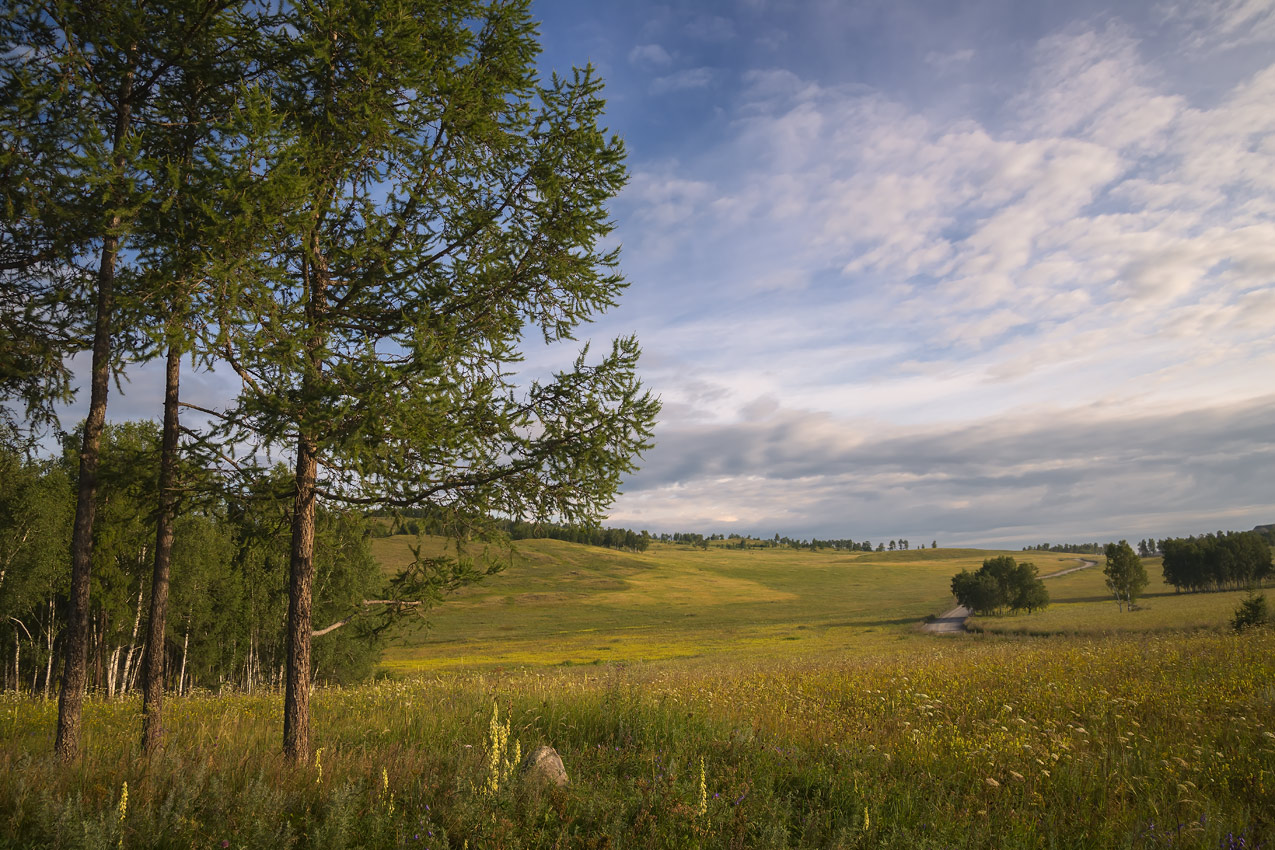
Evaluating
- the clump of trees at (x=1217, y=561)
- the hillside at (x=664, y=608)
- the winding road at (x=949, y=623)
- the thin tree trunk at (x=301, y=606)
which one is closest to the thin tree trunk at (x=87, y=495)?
the thin tree trunk at (x=301, y=606)

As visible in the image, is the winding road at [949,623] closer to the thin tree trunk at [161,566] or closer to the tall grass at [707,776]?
the tall grass at [707,776]

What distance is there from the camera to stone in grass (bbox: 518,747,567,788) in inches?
201

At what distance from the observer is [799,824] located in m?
4.88

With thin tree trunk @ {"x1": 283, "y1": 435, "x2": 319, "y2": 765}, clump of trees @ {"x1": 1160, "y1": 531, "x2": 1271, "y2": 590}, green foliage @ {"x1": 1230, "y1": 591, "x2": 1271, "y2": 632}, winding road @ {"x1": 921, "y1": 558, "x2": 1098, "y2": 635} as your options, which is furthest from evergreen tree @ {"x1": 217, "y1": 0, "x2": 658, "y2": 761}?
clump of trees @ {"x1": 1160, "y1": 531, "x2": 1271, "y2": 590}

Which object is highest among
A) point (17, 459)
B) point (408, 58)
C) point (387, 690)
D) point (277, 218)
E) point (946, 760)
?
point (408, 58)

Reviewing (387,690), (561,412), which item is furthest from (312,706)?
(561,412)

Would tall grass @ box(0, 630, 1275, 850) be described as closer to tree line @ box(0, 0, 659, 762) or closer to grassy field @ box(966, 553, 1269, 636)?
tree line @ box(0, 0, 659, 762)

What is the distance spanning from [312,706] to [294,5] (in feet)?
33.2

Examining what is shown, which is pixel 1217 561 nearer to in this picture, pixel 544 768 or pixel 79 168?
pixel 544 768

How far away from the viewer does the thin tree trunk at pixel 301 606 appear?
6547 millimetres

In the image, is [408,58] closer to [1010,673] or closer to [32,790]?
[32,790]

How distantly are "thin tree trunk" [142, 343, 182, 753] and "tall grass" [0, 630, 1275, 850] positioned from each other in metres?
0.52

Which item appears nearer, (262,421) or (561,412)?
(262,421)

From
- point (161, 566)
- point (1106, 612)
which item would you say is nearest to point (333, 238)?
point (161, 566)
